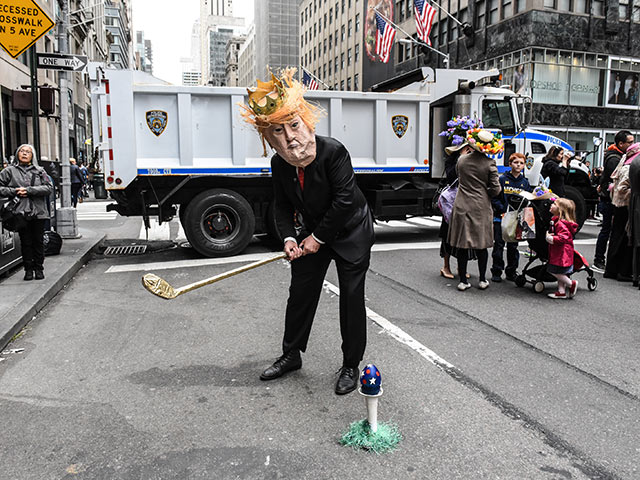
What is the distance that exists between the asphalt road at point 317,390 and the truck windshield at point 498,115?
5198mm

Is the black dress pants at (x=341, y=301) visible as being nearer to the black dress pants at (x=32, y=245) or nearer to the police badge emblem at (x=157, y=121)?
the black dress pants at (x=32, y=245)

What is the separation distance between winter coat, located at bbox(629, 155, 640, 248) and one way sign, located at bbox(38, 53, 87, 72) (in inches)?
341

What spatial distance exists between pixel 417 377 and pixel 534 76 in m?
29.9

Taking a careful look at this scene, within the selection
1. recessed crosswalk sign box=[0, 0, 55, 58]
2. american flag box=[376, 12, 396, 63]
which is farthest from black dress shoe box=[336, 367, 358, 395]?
american flag box=[376, 12, 396, 63]

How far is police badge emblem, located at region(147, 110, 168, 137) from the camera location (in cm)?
877

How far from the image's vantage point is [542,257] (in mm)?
6738

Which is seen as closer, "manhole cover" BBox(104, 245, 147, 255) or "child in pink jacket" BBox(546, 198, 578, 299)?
"child in pink jacket" BBox(546, 198, 578, 299)

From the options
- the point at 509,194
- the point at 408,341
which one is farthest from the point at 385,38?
the point at 408,341

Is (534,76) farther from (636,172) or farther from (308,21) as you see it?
(308,21)

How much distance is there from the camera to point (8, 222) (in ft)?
22.1

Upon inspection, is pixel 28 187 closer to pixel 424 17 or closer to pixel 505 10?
pixel 424 17

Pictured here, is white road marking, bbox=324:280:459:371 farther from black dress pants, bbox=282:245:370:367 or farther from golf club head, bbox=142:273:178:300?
golf club head, bbox=142:273:178:300

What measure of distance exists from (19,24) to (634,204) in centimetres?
858

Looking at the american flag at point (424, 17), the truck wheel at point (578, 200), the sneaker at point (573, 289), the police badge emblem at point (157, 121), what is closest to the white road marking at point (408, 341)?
the sneaker at point (573, 289)
